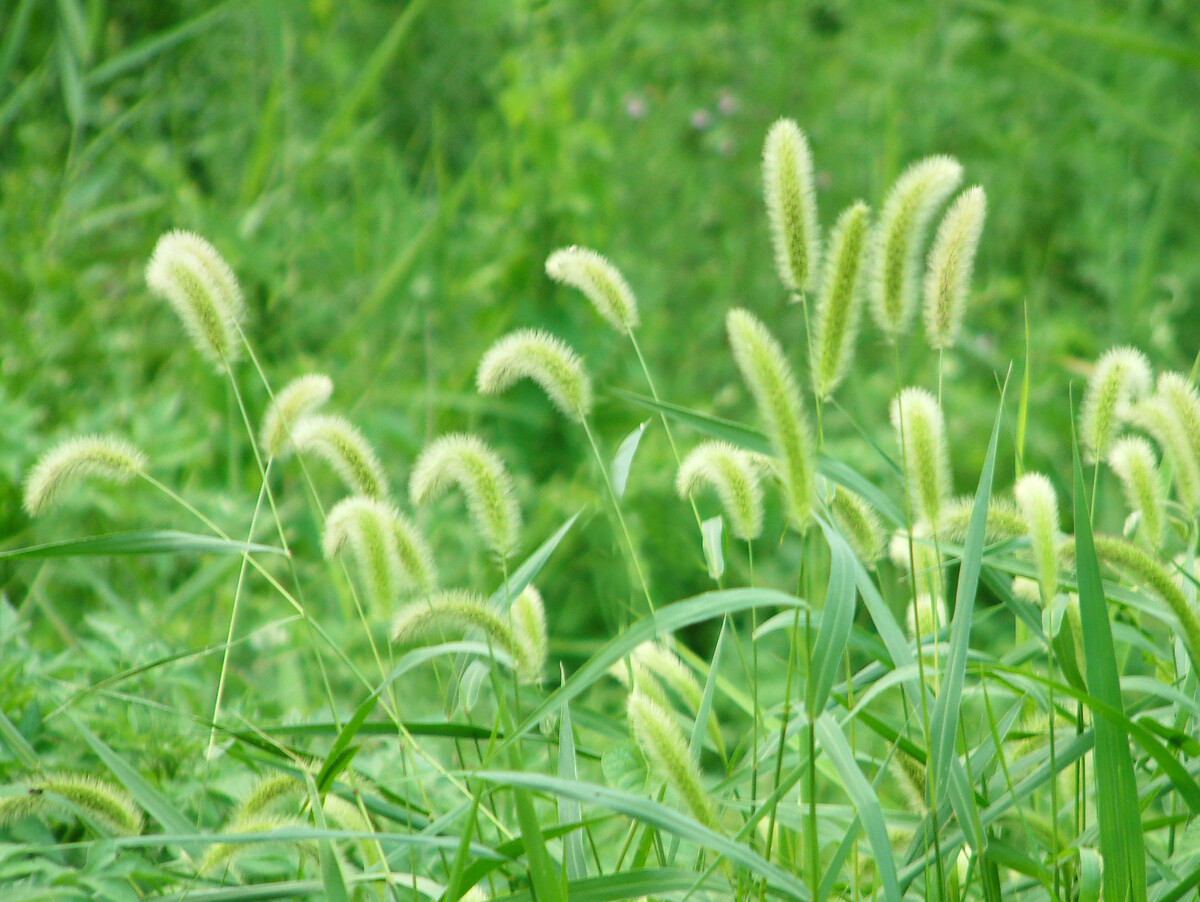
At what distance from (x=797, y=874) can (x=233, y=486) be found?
1518mm

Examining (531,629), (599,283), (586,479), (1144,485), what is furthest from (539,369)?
(586,479)

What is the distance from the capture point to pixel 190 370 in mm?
2621

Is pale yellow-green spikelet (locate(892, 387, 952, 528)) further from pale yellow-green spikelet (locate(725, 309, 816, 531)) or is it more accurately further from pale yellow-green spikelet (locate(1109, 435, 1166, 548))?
pale yellow-green spikelet (locate(1109, 435, 1166, 548))

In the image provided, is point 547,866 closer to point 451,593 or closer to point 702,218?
point 451,593

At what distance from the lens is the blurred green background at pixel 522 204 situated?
8.16 ft

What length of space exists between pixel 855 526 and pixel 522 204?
6.54 ft

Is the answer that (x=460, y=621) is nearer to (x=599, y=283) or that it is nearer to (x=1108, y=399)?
(x=599, y=283)

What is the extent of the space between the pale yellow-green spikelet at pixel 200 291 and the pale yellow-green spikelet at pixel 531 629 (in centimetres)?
36

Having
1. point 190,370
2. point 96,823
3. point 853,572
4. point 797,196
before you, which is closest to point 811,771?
point 853,572

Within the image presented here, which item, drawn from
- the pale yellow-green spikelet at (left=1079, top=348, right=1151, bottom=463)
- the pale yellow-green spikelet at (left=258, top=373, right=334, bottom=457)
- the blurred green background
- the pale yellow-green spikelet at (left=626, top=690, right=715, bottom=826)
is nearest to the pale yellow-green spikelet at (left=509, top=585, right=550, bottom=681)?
the pale yellow-green spikelet at (left=626, top=690, right=715, bottom=826)

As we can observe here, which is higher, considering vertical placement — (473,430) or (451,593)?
(451,593)

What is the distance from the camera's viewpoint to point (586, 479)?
8.45ft

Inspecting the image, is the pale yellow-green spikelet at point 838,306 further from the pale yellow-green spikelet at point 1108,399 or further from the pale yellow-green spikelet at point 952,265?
the pale yellow-green spikelet at point 1108,399

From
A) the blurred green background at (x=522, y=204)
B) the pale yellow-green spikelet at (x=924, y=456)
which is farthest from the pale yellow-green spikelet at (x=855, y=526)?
the blurred green background at (x=522, y=204)
